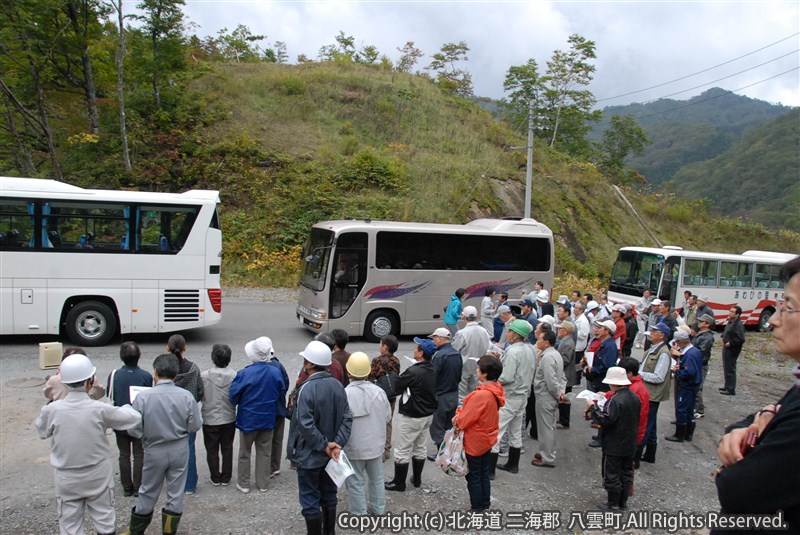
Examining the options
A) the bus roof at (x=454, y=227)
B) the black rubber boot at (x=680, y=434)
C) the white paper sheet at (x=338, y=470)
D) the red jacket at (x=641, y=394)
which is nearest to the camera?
the white paper sheet at (x=338, y=470)

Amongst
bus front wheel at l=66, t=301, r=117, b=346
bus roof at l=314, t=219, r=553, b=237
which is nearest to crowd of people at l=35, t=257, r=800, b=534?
bus roof at l=314, t=219, r=553, b=237

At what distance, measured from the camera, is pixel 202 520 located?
212 inches

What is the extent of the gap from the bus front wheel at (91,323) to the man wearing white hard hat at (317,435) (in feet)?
27.4

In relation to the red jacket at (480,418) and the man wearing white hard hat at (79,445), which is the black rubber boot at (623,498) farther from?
the man wearing white hard hat at (79,445)

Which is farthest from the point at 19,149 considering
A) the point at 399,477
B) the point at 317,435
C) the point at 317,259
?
the point at 317,435

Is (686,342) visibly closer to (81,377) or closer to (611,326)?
(611,326)

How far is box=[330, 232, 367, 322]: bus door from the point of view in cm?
1299

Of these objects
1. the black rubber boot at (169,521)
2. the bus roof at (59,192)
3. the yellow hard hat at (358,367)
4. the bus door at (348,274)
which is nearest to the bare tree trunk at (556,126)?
the bus door at (348,274)

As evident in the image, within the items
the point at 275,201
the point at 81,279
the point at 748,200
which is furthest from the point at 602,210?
the point at 748,200

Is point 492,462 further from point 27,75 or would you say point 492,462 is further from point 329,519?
point 27,75

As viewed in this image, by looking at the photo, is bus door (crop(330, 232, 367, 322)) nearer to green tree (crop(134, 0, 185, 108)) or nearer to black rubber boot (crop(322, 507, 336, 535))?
black rubber boot (crop(322, 507, 336, 535))

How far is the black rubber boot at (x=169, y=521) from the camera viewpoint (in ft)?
16.1

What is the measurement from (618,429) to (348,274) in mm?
8362

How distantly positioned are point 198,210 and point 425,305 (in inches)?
239
